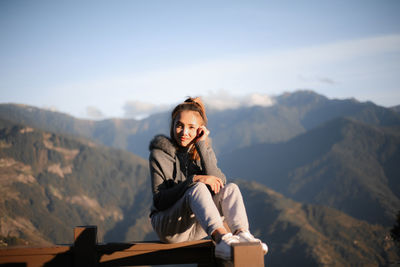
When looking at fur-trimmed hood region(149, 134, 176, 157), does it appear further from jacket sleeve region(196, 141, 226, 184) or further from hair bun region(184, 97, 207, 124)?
hair bun region(184, 97, 207, 124)

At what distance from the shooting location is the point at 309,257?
312 feet

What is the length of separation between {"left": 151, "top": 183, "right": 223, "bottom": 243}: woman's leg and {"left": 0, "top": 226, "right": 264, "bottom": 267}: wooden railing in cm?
17

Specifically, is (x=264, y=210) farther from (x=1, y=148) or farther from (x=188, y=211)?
(x=188, y=211)

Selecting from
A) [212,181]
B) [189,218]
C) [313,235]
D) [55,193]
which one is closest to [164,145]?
[212,181]

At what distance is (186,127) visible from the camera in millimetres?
4145

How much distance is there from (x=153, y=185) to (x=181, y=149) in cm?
57

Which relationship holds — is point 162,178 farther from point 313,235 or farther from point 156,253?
point 313,235

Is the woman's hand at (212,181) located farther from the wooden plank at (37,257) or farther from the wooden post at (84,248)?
the wooden plank at (37,257)

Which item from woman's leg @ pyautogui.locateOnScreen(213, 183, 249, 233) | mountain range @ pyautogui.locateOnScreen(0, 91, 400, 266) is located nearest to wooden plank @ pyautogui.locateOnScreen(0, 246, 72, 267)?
woman's leg @ pyautogui.locateOnScreen(213, 183, 249, 233)

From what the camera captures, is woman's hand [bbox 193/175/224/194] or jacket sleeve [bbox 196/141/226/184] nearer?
woman's hand [bbox 193/175/224/194]

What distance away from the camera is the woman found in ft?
10.4

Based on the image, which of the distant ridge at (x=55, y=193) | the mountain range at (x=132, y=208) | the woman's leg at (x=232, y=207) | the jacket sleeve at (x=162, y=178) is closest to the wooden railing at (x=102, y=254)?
the woman's leg at (x=232, y=207)

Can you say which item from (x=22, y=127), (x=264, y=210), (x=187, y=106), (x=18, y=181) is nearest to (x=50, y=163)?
(x=22, y=127)

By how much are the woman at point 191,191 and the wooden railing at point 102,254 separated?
18 centimetres
